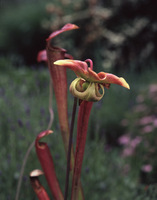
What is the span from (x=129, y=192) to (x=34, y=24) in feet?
18.8

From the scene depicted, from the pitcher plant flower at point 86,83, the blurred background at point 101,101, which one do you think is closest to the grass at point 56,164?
the blurred background at point 101,101

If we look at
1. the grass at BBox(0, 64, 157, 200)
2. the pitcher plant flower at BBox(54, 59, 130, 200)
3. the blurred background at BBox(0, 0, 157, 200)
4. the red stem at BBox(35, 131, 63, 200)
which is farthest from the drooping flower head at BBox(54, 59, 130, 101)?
the grass at BBox(0, 64, 157, 200)

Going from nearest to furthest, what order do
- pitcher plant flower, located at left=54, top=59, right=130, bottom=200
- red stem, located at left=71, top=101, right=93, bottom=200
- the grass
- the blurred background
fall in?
pitcher plant flower, located at left=54, top=59, right=130, bottom=200, red stem, located at left=71, top=101, right=93, bottom=200, the grass, the blurred background

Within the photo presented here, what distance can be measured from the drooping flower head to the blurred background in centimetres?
62

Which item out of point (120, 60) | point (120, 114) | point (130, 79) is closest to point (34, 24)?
point (120, 60)

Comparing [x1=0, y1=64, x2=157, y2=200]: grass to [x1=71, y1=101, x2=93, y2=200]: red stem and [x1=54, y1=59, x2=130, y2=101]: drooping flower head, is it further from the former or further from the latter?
[x1=54, y1=59, x2=130, y2=101]: drooping flower head

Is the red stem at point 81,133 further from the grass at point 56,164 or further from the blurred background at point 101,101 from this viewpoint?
the grass at point 56,164

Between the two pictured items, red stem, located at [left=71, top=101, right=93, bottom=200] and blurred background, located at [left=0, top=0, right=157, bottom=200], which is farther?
blurred background, located at [left=0, top=0, right=157, bottom=200]

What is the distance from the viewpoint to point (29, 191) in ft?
5.24

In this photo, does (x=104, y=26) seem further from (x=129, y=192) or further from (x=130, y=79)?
(x=129, y=192)

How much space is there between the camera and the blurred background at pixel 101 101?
182cm

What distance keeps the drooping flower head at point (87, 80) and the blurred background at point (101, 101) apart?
24.4 inches

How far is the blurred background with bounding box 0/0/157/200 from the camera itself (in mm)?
1819

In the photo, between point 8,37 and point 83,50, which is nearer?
point 83,50
